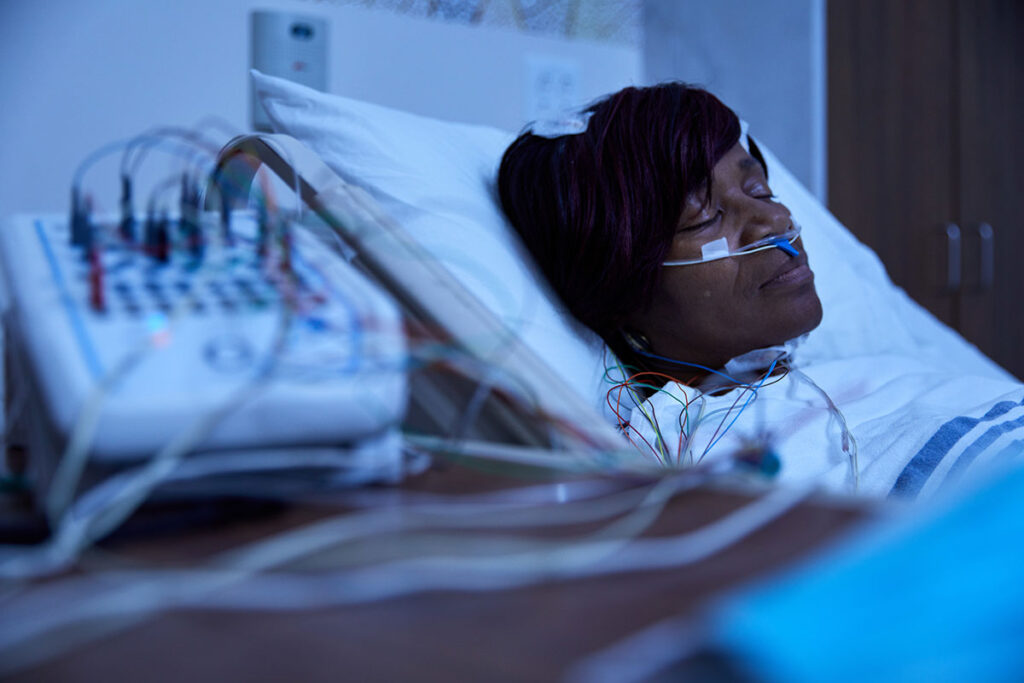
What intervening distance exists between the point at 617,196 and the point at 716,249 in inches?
6.5

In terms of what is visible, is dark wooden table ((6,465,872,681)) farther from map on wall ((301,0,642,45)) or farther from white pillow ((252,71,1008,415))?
map on wall ((301,0,642,45))

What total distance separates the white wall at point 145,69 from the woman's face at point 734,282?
0.83 m

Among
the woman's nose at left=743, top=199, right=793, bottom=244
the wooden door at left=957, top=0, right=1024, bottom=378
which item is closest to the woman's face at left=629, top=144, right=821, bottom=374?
the woman's nose at left=743, top=199, right=793, bottom=244

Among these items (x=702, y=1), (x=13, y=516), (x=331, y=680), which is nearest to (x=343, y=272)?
(x=13, y=516)

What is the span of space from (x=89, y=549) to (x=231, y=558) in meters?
0.08

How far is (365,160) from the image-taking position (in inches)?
46.5

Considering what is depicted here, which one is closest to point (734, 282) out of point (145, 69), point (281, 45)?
point (281, 45)

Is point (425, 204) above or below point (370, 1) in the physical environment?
below

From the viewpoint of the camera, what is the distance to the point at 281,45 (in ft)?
5.32

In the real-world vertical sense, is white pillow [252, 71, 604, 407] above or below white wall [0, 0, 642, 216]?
below

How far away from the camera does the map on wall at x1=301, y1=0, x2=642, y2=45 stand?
6.13 ft

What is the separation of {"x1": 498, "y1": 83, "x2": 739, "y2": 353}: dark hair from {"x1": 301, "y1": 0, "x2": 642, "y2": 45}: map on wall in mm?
759

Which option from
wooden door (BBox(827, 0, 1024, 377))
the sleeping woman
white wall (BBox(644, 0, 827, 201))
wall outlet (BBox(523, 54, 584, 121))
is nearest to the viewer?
the sleeping woman

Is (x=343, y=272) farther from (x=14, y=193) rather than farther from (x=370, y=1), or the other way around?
(x=370, y=1)
